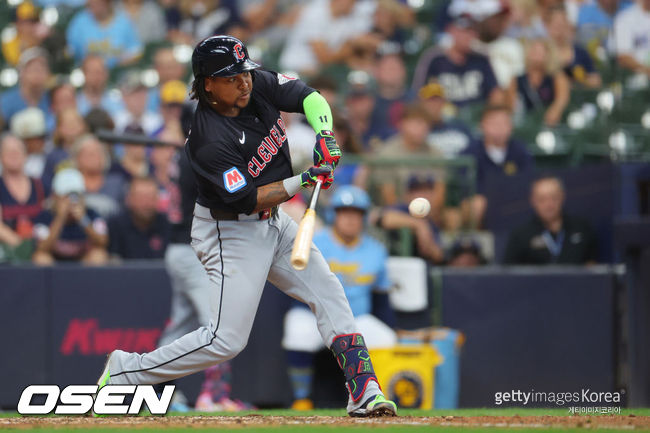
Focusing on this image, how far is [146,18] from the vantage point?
10055 millimetres

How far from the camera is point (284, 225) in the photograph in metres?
4.60

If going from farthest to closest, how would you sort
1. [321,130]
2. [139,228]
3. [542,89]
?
→ [542,89], [139,228], [321,130]

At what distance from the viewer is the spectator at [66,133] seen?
8.27 meters

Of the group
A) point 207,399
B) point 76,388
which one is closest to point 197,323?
point 207,399

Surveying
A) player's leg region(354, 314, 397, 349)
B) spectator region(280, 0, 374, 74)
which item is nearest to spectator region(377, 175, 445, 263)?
player's leg region(354, 314, 397, 349)

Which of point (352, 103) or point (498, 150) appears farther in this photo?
point (352, 103)

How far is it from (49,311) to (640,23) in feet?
17.1

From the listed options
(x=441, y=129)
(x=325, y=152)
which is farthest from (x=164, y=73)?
(x=325, y=152)

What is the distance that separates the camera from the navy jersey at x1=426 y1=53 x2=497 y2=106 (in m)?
9.52

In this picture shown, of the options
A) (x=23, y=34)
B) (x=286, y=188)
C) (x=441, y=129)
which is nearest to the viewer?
(x=286, y=188)

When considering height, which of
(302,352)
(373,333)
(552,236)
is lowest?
(302,352)

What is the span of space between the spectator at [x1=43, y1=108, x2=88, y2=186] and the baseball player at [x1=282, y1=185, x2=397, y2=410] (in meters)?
2.76

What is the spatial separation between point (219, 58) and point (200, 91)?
22 centimetres

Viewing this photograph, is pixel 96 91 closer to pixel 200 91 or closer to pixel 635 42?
pixel 635 42
